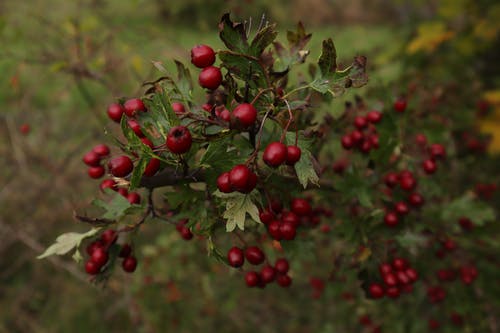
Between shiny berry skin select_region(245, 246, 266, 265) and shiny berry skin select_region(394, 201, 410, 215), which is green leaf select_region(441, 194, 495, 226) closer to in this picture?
shiny berry skin select_region(394, 201, 410, 215)

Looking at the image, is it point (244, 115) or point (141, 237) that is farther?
point (141, 237)

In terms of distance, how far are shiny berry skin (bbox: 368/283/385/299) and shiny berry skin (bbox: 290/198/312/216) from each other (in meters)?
0.60

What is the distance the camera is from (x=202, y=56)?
1.28 meters

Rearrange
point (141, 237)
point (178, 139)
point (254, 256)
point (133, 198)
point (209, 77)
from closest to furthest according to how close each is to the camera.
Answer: point (178, 139) < point (209, 77) < point (254, 256) < point (133, 198) < point (141, 237)

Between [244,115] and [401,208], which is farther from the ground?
[244,115]

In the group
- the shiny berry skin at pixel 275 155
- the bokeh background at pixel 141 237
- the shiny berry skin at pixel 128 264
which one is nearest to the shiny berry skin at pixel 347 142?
the shiny berry skin at pixel 275 155

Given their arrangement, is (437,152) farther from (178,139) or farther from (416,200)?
(178,139)

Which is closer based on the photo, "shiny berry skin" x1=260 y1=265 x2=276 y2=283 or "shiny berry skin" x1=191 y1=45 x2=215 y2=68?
"shiny berry skin" x1=191 y1=45 x2=215 y2=68

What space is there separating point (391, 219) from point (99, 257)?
52.7 inches

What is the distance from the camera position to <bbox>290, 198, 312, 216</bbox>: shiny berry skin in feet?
5.28

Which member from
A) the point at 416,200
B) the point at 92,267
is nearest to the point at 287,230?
the point at 92,267

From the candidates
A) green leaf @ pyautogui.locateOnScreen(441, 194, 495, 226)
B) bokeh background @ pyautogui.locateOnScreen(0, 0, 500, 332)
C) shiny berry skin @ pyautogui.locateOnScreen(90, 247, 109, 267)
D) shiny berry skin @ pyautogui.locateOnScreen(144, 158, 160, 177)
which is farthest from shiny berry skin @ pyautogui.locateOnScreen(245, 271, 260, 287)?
bokeh background @ pyautogui.locateOnScreen(0, 0, 500, 332)

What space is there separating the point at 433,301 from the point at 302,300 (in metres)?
2.11

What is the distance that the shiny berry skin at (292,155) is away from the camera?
1.25m
